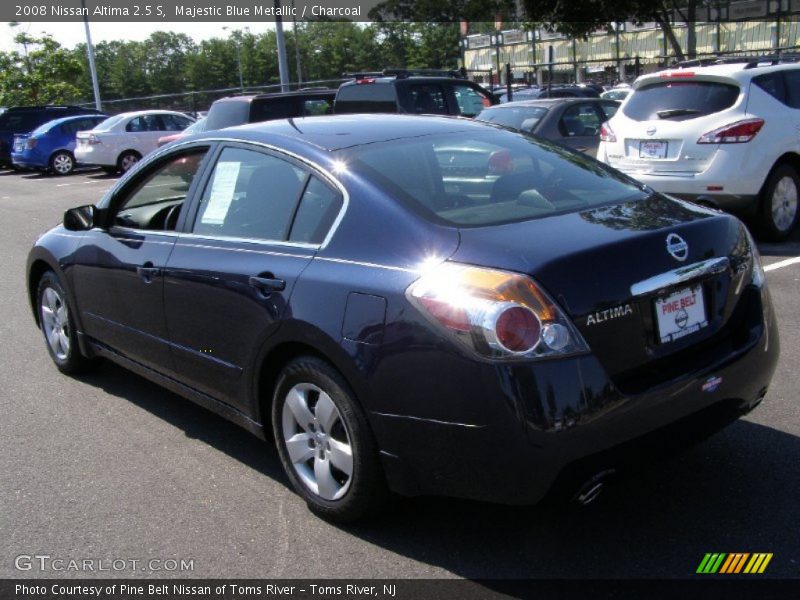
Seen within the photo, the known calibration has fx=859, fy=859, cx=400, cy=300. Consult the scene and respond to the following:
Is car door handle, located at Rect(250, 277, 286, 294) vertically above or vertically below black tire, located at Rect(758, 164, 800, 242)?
above

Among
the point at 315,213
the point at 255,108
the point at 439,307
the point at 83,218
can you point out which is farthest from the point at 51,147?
the point at 439,307

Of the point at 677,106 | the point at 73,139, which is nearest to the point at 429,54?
the point at 73,139

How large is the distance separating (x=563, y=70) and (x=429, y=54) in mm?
16482

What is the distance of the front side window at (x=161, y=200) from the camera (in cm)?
447

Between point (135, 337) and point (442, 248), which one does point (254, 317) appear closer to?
point (442, 248)

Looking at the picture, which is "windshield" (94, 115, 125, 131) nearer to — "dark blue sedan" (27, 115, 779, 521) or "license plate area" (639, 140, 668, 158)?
"license plate area" (639, 140, 668, 158)

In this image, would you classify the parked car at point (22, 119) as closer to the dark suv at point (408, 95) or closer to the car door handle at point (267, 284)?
the dark suv at point (408, 95)

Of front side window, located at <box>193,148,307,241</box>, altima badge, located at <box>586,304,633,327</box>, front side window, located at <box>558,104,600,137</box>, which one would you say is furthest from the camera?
front side window, located at <box>558,104,600,137</box>

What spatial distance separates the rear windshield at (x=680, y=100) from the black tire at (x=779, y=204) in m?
0.85

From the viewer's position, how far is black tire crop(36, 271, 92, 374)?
17.7 feet

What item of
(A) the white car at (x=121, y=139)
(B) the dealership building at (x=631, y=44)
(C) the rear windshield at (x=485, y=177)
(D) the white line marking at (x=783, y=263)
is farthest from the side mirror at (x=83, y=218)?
(B) the dealership building at (x=631, y=44)

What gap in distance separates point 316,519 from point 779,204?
6.46 meters

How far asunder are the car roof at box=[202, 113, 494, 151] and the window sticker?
156 millimetres

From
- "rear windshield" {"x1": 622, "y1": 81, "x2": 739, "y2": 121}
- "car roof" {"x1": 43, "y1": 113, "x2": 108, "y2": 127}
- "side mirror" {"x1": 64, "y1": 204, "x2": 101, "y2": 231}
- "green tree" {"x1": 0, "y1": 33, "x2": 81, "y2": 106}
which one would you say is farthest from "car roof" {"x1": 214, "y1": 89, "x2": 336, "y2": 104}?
"green tree" {"x1": 0, "y1": 33, "x2": 81, "y2": 106}
